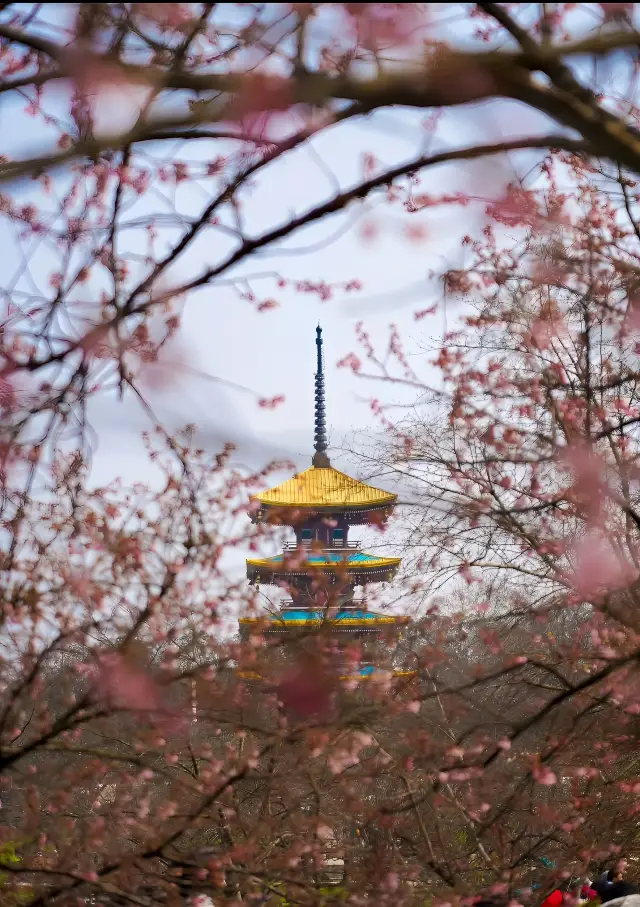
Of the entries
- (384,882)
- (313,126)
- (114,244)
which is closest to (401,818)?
(384,882)

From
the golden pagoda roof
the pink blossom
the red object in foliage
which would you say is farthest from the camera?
the golden pagoda roof

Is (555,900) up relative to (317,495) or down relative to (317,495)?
→ down

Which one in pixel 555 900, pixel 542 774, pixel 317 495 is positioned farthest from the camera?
pixel 317 495

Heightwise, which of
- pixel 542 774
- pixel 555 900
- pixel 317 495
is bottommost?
pixel 555 900

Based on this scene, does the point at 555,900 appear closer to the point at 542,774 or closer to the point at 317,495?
the point at 542,774

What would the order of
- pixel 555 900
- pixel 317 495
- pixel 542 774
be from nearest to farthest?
1. pixel 542 774
2. pixel 555 900
3. pixel 317 495

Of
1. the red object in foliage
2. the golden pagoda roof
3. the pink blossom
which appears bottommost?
the red object in foliage

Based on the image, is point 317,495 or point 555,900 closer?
point 555,900

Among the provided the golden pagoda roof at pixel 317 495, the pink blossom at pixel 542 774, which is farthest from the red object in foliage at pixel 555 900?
the golden pagoda roof at pixel 317 495

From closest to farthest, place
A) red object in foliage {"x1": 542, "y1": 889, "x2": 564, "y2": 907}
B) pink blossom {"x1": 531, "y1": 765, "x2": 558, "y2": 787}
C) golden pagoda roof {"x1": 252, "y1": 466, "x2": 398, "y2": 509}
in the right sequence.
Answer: pink blossom {"x1": 531, "y1": 765, "x2": 558, "y2": 787}, red object in foliage {"x1": 542, "y1": 889, "x2": 564, "y2": 907}, golden pagoda roof {"x1": 252, "y1": 466, "x2": 398, "y2": 509}

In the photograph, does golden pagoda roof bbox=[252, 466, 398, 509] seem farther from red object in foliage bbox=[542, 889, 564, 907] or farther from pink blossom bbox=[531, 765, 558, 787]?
pink blossom bbox=[531, 765, 558, 787]

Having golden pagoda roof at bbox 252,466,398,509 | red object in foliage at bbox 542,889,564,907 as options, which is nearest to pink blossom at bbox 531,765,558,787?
red object in foliage at bbox 542,889,564,907

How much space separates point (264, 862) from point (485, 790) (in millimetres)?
1035

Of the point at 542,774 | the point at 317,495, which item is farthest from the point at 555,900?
the point at 317,495
